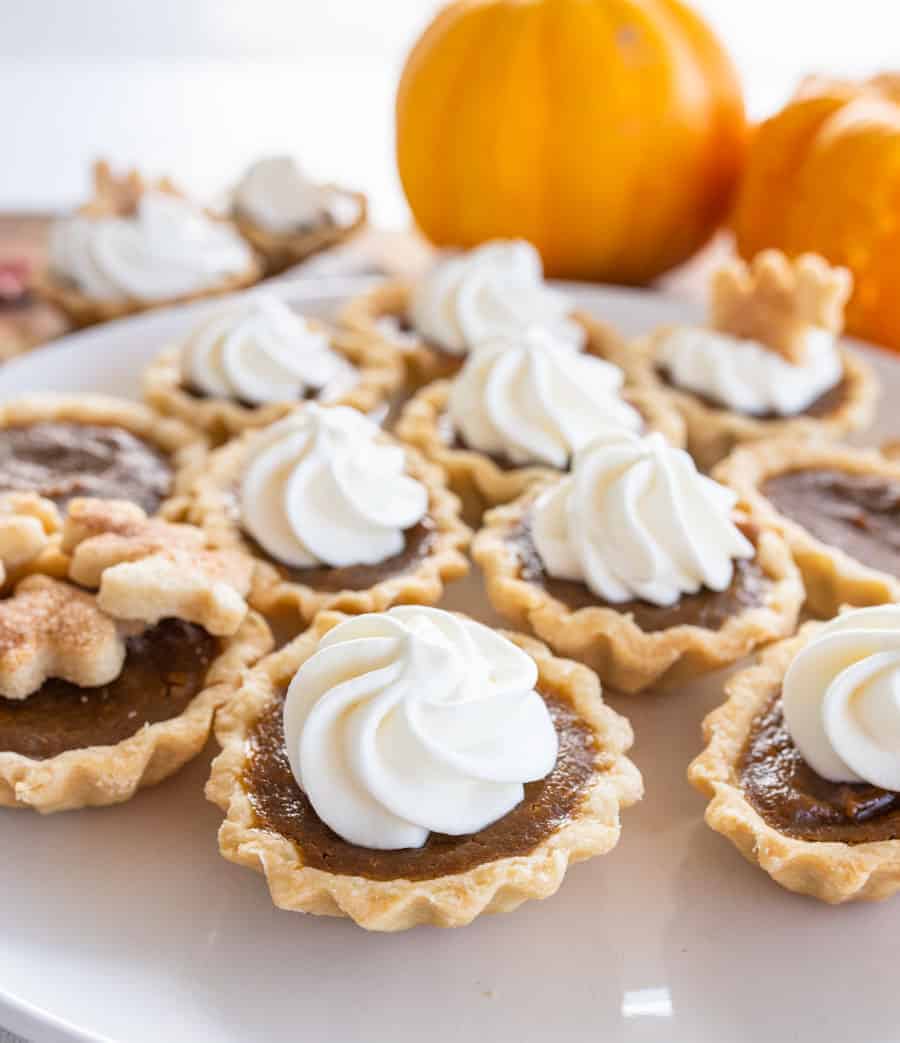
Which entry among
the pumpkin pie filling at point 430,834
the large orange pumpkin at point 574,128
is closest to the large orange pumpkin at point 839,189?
the large orange pumpkin at point 574,128

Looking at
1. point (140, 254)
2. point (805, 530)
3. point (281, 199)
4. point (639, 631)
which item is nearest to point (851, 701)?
point (639, 631)

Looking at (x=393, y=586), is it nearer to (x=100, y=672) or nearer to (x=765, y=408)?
(x=100, y=672)

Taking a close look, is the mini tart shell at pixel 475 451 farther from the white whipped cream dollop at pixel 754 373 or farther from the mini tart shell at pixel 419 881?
the mini tart shell at pixel 419 881

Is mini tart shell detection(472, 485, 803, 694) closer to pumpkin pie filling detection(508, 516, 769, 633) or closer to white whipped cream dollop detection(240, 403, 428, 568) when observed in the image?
pumpkin pie filling detection(508, 516, 769, 633)

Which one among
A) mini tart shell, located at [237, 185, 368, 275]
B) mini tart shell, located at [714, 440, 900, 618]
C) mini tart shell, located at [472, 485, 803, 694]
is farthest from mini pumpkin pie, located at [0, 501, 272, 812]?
mini tart shell, located at [237, 185, 368, 275]

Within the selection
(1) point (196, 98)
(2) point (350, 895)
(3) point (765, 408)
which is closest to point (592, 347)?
(3) point (765, 408)
